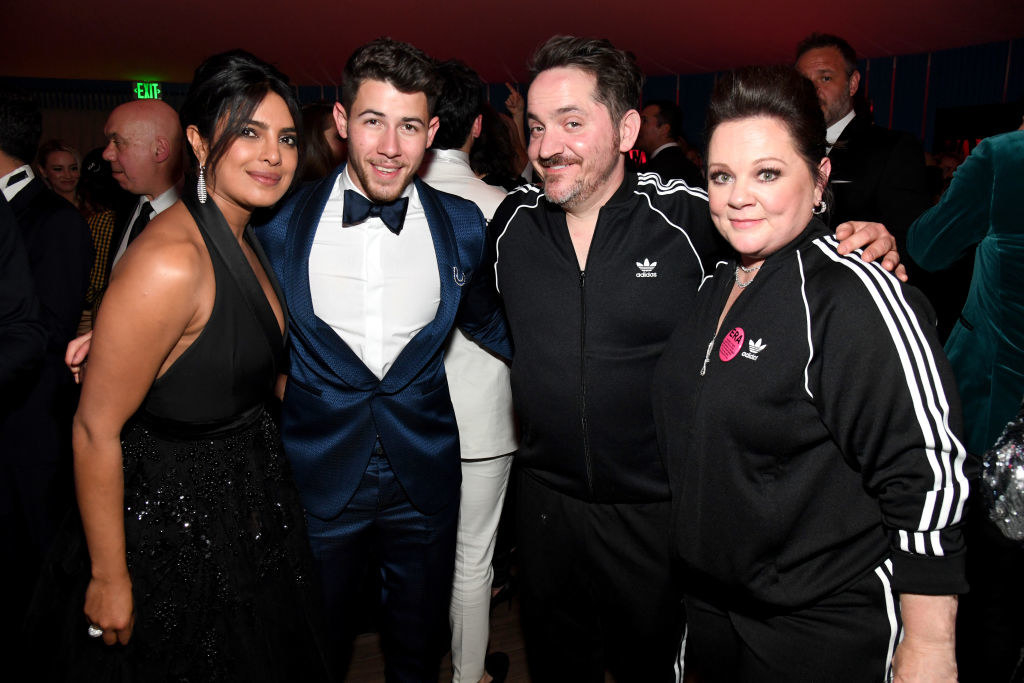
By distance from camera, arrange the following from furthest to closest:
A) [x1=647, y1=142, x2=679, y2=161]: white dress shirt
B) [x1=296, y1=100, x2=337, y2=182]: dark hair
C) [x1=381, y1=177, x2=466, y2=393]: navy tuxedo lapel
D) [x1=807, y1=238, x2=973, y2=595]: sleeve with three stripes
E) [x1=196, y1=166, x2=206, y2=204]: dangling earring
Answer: [x1=647, y1=142, x2=679, y2=161]: white dress shirt < [x1=296, y1=100, x2=337, y2=182]: dark hair < [x1=381, y1=177, x2=466, y2=393]: navy tuxedo lapel < [x1=196, y1=166, x2=206, y2=204]: dangling earring < [x1=807, y1=238, x2=973, y2=595]: sleeve with three stripes

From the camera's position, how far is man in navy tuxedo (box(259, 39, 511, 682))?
6.22 feet

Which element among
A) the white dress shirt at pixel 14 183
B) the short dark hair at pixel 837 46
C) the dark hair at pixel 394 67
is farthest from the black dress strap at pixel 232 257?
the short dark hair at pixel 837 46

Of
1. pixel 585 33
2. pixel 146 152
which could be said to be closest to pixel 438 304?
pixel 146 152

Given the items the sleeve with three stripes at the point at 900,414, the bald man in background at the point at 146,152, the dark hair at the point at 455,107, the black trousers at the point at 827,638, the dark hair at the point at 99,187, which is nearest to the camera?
the sleeve with three stripes at the point at 900,414

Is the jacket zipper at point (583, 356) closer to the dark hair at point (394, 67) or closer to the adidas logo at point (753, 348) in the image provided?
the adidas logo at point (753, 348)

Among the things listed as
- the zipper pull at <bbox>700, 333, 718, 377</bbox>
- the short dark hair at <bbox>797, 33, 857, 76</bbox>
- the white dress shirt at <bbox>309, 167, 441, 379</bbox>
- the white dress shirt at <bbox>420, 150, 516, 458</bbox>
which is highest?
the short dark hair at <bbox>797, 33, 857, 76</bbox>

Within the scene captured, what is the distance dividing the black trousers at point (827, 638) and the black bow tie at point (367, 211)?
51.8 inches

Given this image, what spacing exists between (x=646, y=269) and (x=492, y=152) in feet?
5.75

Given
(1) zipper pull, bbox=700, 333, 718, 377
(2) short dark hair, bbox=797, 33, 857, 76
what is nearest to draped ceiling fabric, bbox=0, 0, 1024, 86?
(2) short dark hair, bbox=797, 33, 857, 76

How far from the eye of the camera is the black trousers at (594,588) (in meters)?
1.87

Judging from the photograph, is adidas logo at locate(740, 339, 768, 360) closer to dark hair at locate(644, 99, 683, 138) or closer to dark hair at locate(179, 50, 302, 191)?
dark hair at locate(179, 50, 302, 191)

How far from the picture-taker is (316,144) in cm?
296

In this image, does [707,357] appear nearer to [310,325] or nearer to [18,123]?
[310,325]

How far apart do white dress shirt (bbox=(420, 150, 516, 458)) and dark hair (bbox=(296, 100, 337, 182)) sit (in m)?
0.76
